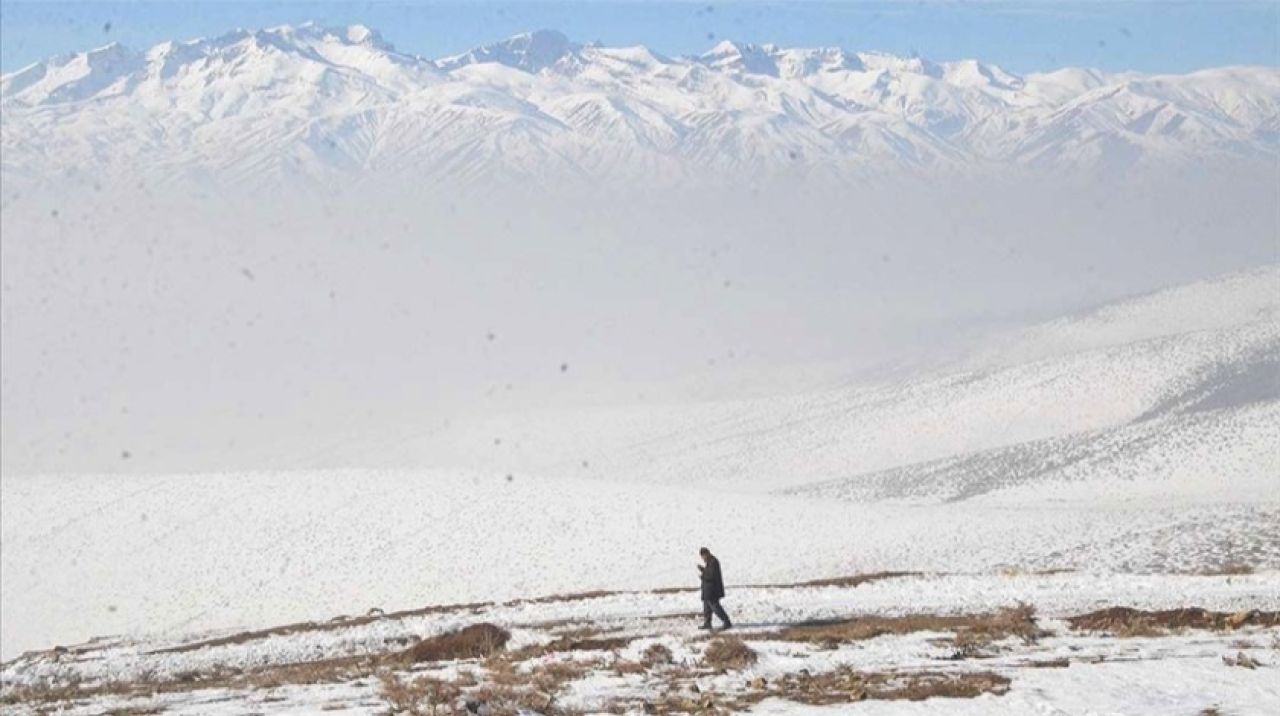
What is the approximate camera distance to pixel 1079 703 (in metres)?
17.7

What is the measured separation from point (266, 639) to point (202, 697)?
931 centimetres

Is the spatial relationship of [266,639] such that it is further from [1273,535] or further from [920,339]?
[920,339]

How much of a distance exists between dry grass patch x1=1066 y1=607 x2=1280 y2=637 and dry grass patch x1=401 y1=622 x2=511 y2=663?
10.8m

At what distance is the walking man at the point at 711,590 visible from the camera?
88.6 feet

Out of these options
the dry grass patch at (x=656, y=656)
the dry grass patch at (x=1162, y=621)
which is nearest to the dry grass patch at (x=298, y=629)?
the dry grass patch at (x=656, y=656)

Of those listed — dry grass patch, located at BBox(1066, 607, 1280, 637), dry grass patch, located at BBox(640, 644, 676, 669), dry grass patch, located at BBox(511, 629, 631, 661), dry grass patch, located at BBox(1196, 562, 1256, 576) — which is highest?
dry grass patch, located at BBox(511, 629, 631, 661)

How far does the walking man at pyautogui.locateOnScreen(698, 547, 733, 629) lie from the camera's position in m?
27.0

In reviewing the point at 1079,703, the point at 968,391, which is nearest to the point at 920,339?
the point at 968,391

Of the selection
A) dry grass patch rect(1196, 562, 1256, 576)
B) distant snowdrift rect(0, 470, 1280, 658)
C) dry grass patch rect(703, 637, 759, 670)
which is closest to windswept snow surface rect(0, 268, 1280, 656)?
distant snowdrift rect(0, 470, 1280, 658)

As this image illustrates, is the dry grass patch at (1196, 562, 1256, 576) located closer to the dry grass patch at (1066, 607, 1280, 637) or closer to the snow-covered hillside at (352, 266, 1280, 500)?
the dry grass patch at (1066, 607, 1280, 637)

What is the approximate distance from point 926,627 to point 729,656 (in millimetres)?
5238

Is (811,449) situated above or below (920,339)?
below

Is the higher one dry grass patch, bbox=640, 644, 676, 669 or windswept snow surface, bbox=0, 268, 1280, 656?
windswept snow surface, bbox=0, 268, 1280, 656

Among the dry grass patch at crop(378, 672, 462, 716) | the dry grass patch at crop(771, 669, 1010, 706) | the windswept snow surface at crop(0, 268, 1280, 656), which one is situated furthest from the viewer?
the windswept snow surface at crop(0, 268, 1280, 656)
